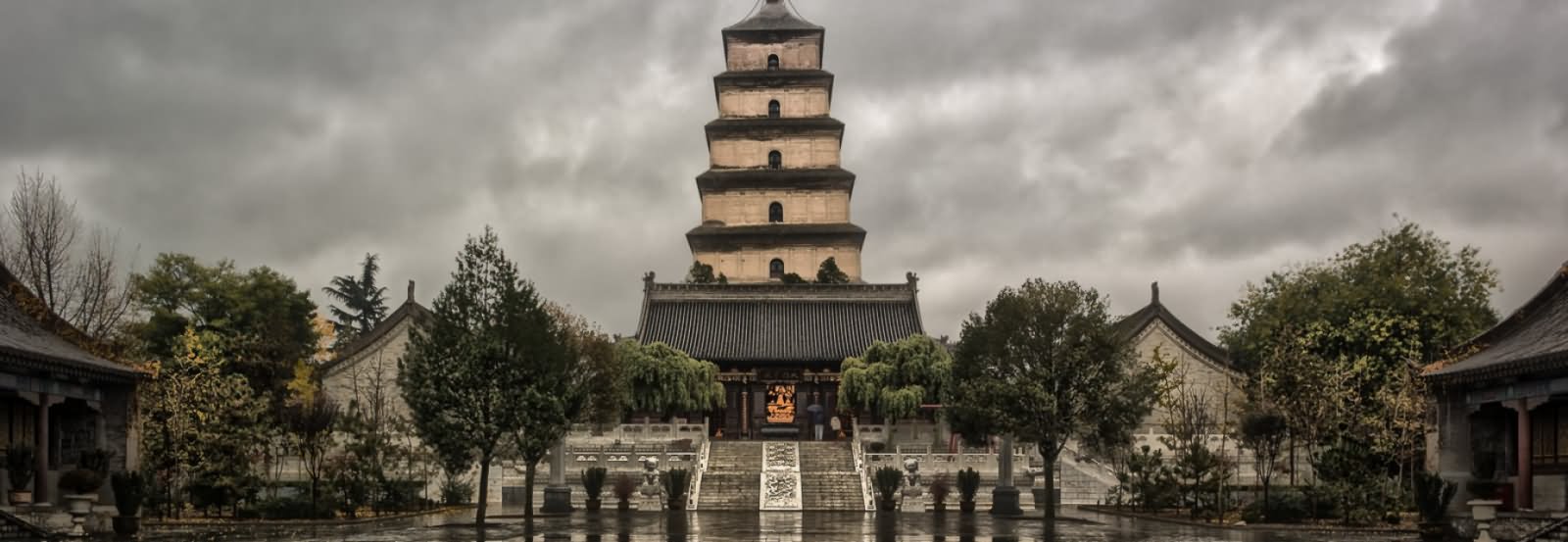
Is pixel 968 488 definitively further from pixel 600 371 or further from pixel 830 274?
pixel 830 274

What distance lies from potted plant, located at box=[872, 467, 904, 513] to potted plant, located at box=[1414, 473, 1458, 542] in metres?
14.5

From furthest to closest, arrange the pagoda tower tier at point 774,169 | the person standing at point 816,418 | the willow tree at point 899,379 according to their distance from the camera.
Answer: the pagoda tower tier at point 774,169
the person standing at point 816,418
the willow tree at point 899,379

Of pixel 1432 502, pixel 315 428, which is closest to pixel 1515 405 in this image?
pixel 1432 502

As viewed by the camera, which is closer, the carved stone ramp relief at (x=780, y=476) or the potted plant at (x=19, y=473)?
the potted plant at (x=19, y=473)

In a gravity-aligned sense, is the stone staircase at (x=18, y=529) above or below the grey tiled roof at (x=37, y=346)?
below

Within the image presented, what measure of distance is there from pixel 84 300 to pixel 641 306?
2619cm

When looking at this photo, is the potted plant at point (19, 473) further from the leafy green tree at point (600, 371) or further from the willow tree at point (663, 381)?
the willow tree at point (663, 381)

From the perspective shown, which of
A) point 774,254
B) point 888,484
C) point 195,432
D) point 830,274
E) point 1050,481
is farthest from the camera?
point 774,254

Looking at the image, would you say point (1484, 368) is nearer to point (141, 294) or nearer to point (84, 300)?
point (84, 300)

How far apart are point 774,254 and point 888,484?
100 feet

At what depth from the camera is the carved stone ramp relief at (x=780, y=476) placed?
40.8 m

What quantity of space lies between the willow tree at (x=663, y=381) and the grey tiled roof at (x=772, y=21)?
68.3 ft

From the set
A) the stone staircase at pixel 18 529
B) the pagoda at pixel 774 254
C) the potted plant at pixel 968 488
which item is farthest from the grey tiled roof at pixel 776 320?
the stone staircase at pixel 18 529

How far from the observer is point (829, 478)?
43.3m
